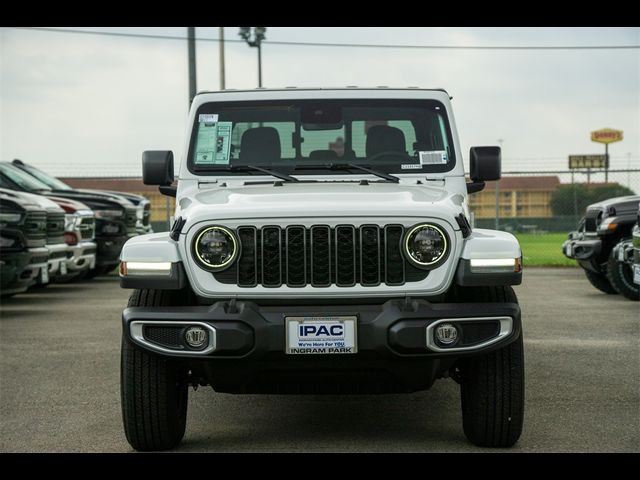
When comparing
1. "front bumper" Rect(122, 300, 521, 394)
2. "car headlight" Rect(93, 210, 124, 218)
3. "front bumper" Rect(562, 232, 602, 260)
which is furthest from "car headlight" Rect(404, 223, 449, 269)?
"car headlight" Rect(93, 210, 124, 218)

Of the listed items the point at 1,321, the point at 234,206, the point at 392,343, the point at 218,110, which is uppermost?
the point at 218,110

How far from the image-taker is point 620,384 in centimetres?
792

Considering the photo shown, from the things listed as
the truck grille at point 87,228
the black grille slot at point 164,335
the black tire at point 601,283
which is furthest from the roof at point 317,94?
the truck grille at point 87,228

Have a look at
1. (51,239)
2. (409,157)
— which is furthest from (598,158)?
(409,157)

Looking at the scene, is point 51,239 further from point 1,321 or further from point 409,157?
point 409,157

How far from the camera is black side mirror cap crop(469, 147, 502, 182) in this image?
7.07m

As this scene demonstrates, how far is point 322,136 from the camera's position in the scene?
7.20 meters

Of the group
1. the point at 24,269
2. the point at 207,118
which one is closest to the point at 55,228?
the point at 24,269

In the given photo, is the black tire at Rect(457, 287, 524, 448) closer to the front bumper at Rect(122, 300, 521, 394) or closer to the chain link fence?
the front bumper at Rect(122, 300, 521, 394)

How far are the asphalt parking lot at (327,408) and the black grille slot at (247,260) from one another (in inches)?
38.1

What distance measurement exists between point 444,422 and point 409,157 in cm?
166

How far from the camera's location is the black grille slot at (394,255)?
562cm

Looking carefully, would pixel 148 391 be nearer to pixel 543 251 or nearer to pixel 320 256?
pixel 320 256

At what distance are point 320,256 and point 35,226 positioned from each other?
8.07 metres
